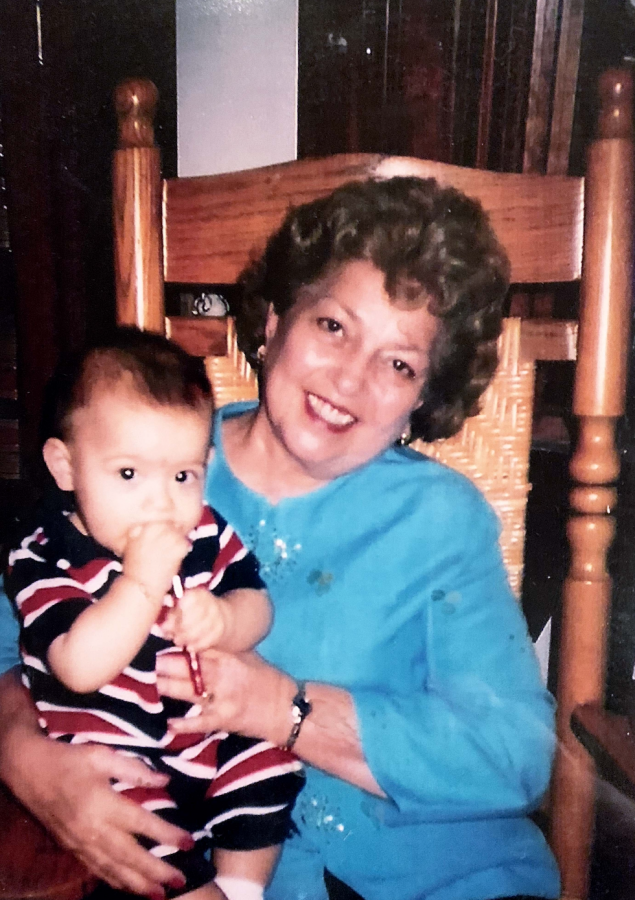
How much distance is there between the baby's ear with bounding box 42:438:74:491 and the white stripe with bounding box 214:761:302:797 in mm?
276

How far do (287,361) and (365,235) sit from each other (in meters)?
0.14

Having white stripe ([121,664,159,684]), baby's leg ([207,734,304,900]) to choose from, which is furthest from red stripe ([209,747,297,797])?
white stripe ([121,664,159,684])

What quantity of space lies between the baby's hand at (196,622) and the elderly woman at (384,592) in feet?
0.09

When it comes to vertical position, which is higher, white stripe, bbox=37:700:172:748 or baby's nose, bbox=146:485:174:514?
baby's nose, bbox=146:485:174:514

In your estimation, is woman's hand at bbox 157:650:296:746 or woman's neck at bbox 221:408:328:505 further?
woman's neck at bbox 221:408:328:505

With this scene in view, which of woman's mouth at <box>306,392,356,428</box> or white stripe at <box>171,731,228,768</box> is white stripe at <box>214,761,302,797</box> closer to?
white stripe at <box>171,731,228,768</box>

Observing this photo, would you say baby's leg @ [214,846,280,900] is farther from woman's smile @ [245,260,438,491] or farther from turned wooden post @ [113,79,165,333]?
turned wooden post @ [113,79,165,333]

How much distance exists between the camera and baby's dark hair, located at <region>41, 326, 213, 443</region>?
564 millimetres

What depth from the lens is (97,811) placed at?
0.56 m

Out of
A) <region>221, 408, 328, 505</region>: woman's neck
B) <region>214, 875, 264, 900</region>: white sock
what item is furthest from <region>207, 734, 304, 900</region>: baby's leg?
<region>221, 408, 328, 505</region>: woman's neck

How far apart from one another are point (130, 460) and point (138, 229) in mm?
318

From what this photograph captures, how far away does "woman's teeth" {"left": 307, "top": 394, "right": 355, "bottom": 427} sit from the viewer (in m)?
0.65

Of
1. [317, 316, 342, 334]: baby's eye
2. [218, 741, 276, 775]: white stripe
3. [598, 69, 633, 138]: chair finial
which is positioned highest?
[598, 69, 633, 138]: chair finial

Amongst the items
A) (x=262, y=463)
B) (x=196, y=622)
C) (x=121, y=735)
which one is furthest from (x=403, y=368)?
(x=121, y=735)
